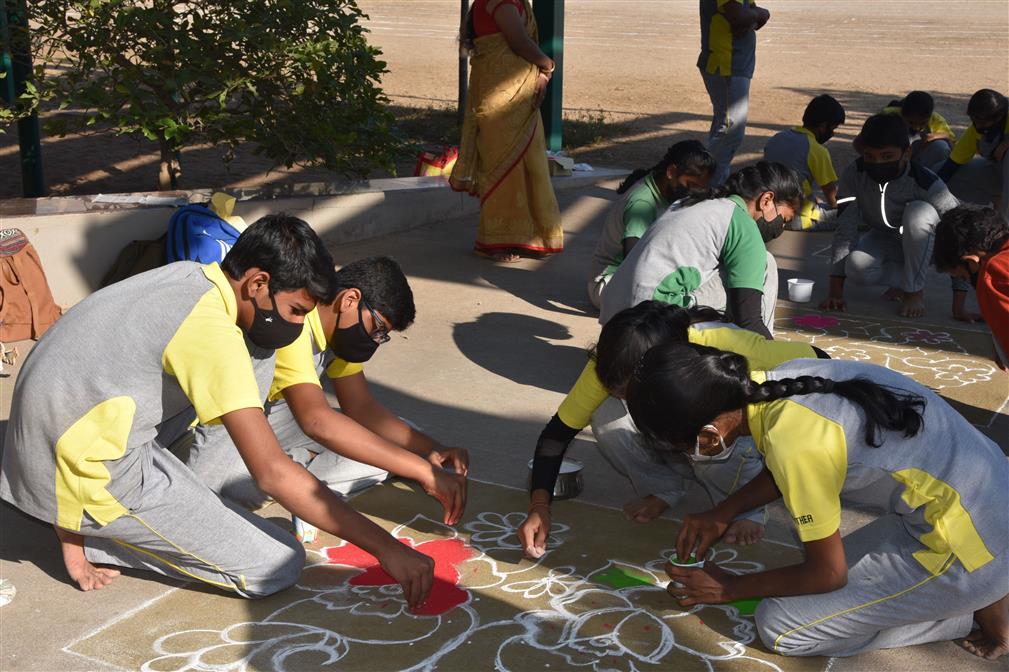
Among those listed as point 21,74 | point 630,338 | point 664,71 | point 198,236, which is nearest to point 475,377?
point 198,236

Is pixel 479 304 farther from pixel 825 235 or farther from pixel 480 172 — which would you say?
pixel 825 235

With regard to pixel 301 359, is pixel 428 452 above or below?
below

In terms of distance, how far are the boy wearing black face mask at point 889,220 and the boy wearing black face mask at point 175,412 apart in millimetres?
3680

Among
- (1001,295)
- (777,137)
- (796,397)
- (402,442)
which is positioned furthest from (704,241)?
(777,137)

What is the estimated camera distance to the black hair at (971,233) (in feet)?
12.6

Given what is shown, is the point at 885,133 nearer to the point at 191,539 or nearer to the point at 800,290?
the point at 800,290

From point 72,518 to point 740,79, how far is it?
5833 mm

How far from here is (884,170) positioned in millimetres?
5707

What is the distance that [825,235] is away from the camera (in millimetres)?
7465

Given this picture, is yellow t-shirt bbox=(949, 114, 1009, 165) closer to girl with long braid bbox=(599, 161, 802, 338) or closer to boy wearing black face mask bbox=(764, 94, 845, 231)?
boy wearing black face mask bbox=(764, 94, 845, 231)

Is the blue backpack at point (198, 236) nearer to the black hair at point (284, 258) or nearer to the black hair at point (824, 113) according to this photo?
the black hair at point (284, 258)

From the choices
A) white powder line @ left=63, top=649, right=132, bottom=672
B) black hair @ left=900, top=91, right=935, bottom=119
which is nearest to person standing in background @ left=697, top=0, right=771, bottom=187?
black hair @ left=900, top=91, right=935, bottom=119

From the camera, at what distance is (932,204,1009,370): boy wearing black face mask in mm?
3705

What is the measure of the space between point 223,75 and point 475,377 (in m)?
2.69
